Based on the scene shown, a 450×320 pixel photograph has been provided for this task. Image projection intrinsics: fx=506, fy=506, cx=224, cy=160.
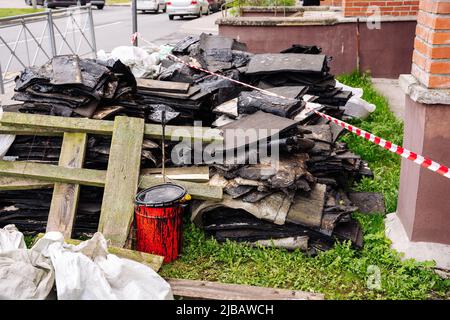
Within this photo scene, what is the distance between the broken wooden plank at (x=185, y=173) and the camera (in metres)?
5.12

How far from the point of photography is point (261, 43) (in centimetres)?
1099

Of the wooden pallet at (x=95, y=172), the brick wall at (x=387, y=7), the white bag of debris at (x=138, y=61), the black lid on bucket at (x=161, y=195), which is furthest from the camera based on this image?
the brick wall at (x=387, y=7)

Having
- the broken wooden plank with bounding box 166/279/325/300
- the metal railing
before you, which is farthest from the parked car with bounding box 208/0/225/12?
the broken wooden plank with bounding box 166/279/325/300

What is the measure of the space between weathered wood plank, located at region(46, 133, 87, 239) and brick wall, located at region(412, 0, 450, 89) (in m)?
3.34

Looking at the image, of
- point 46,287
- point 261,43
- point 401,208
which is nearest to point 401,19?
point 261,43

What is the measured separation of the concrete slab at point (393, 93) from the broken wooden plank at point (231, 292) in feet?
17.2

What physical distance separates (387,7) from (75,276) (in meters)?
9.13

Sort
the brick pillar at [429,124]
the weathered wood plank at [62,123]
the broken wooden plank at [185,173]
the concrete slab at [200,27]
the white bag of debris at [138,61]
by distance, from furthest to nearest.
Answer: the concrete slab at [200,27]
the white bag of debris at [138,61]
the weathered wood plank at [62,123]
the broken wooden plank at [185,173]
the brick pillar at [429,124]

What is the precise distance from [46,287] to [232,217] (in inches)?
78.9

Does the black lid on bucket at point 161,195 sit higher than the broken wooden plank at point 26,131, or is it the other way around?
the broken wooden plank at point 26,131

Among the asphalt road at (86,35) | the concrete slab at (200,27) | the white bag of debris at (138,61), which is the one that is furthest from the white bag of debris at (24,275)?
the concrete slab at (200,27)

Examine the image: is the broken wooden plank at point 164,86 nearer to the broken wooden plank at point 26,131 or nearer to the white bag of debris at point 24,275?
the broken wooden plank at point 26,131

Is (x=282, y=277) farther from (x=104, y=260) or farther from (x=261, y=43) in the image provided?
(x=261, y=43)

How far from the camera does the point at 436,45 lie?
4.13 meters
